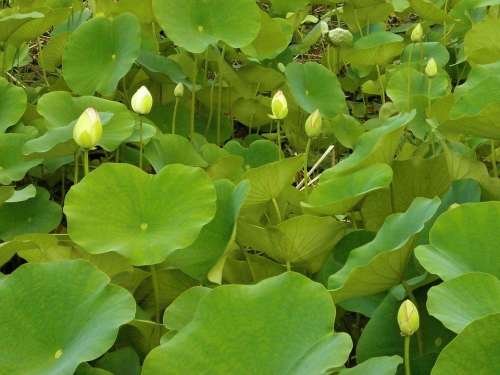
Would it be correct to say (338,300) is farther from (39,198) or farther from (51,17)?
(51,17)

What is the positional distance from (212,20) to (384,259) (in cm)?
84

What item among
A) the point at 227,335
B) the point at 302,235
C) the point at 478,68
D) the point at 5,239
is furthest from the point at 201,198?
the point at 478,68

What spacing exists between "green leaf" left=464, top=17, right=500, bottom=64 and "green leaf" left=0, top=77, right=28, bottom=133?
0.86 meters

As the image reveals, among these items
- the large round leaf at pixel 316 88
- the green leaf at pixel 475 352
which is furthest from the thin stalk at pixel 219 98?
the green leaf at pixel 475 352

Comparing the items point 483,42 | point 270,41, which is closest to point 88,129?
point 270,41

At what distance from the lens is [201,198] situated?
109cm

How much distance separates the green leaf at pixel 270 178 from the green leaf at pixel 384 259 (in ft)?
0.61

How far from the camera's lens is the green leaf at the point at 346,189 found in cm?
112

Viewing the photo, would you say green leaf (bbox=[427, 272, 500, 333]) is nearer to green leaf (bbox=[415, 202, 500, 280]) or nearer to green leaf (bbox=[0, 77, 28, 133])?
green leaf (bbox=[415, 202, 500, 280])

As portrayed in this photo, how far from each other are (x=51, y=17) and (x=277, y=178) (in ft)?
2.46

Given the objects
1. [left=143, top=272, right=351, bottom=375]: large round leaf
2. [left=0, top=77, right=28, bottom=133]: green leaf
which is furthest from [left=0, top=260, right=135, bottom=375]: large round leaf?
[left=0, top=77, right=28, bottom=133]: green leaf

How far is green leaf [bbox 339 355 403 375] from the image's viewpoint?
2.58ft

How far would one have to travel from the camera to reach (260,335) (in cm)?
82

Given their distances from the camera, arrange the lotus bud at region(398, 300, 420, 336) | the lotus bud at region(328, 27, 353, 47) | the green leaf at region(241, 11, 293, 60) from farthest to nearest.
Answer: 1. the lotus bud at region(328, 27, 353, 47)
2. the green leaf at region(241, 11, 293, 60)
3. the lotus bud at region(398, 300, 420, 336)
